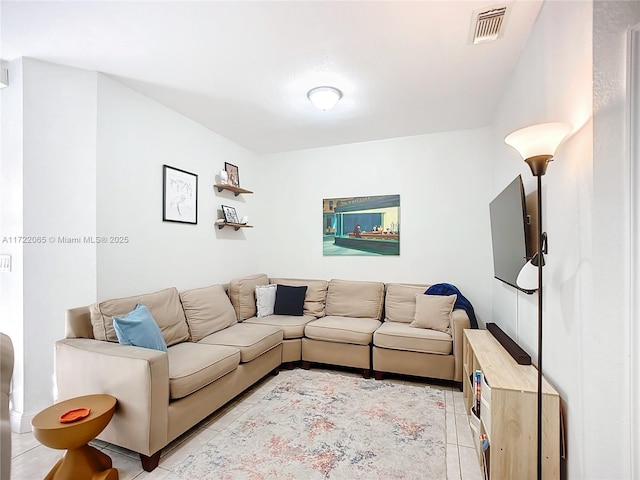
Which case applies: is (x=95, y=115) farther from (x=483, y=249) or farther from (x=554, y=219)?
(x=483, y=249)

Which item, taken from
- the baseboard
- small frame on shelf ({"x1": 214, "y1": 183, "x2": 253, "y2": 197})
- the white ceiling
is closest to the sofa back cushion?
small frame on shelf ({"x1": 214, "y1": 183, "x2": 253, "y2": 197})

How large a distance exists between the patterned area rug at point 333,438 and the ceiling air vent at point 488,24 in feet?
8.63

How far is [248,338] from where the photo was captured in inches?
113

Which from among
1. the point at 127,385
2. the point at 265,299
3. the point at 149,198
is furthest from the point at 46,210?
the point at 265,299

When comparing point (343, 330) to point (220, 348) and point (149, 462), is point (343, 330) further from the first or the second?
point (149, 462)

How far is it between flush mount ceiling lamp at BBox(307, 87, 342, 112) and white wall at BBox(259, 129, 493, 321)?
1444mm

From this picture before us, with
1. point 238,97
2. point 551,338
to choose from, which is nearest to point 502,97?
point 551,338

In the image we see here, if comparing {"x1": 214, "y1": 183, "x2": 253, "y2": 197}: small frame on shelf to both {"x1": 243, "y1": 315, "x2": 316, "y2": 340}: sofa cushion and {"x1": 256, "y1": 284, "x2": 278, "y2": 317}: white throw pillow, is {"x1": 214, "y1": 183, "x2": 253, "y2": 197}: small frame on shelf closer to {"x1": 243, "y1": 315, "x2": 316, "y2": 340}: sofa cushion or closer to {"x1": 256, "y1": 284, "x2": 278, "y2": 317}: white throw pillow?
{"x1": 256, "y1": 284, "x2": 278, "y2": 317}: white throw pillow

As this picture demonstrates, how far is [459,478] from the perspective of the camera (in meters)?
1.79

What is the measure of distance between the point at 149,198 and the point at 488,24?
2.90 m

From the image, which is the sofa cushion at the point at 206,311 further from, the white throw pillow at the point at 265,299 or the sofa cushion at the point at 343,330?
the sofa cushion at the point at 343,330

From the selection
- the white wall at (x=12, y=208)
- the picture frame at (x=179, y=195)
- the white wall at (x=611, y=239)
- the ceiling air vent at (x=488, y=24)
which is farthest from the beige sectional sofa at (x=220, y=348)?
the ceiling air vent at (x=488, y=24)

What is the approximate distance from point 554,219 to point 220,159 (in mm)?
3404

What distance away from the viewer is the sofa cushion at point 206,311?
9.68 feet
